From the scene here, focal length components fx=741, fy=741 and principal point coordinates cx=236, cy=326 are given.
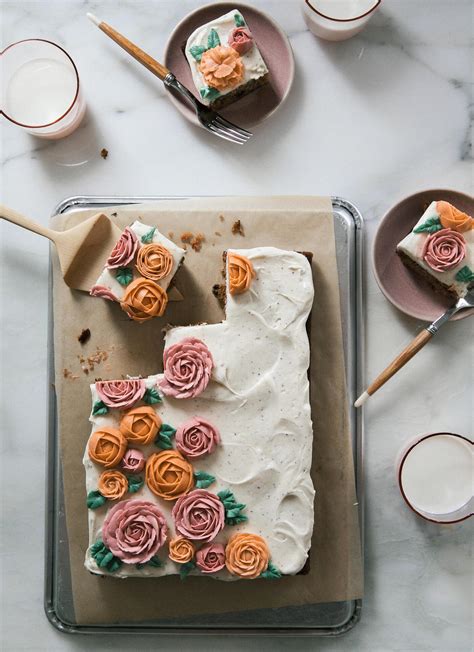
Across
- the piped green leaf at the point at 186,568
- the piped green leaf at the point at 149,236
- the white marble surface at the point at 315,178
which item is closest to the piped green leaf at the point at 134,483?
the piped green leaf at the point at 186,568

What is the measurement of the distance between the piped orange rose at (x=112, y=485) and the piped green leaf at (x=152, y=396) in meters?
0.33

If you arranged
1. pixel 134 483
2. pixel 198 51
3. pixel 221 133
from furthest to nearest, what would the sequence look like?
pixel 221 133 → pixel 198 51 → pixel 134 483

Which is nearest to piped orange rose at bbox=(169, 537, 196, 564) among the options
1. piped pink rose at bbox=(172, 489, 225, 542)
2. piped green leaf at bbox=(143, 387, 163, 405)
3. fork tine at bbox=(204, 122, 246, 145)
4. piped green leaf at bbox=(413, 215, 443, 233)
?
piped pink rose at bbox=(172, 489, 225, 542)

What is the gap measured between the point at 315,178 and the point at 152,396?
131 cm

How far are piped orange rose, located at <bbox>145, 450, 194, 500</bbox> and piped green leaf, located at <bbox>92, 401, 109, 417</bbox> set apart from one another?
30cm

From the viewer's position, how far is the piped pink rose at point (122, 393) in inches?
125

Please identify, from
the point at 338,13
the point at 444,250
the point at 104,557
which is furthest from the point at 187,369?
the point at 338,13

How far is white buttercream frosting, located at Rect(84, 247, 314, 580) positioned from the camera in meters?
3.16

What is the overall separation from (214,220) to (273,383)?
823 mm

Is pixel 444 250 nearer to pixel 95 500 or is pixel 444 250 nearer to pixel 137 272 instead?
pixel 137 272

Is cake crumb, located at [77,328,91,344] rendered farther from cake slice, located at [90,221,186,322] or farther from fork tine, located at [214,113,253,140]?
fork tine, located at [214,113,253,140]

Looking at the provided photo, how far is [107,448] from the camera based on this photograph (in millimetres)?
3148

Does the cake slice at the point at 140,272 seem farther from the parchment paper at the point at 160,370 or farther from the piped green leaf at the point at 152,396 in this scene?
the piped green leaf at the point at 152,396

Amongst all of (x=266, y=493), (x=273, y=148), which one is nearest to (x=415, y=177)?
(x=273, y=148)
